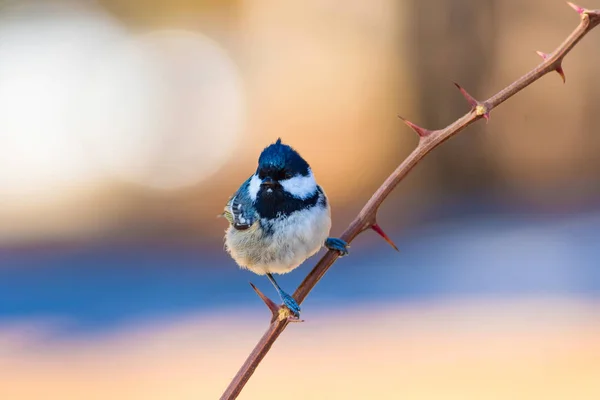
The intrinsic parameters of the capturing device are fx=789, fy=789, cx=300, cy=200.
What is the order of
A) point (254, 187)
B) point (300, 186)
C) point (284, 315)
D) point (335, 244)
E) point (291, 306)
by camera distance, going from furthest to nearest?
1. point (254, 187)
2. point (300, 186)
3. point (335, 244)
4. point (291, 306)
5. point (284, 315)

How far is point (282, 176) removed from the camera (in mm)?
2273

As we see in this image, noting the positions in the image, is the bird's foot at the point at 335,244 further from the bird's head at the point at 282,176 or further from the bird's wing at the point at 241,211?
the bird's wing at the point at 241,211

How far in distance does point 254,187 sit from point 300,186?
0.24m

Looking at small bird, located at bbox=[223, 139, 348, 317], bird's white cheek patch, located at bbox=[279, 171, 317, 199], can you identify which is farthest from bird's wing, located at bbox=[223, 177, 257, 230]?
bird's white cheek patch, located at bbox=[279, 171, 317, 199]

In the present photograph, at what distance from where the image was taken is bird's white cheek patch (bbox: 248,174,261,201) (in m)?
2.52

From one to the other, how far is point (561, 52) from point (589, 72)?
1127 cm

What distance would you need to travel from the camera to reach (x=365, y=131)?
11930 millimetres

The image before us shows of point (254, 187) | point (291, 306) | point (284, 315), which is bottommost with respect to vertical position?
point (284, 315)

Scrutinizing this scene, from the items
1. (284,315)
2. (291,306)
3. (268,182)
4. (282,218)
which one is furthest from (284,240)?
(284,315)

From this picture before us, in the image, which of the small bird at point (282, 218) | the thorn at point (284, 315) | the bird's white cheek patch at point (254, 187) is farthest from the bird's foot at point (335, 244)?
the thorn at point (284, 315)

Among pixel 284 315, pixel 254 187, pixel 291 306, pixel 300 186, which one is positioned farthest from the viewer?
pixel 254 187

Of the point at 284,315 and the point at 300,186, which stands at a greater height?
the point at 300,186

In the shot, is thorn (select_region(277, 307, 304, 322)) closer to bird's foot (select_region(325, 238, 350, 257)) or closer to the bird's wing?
bird's foot (select_region(325, 238, 350, 257))

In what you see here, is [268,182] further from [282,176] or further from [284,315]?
[284,315]
